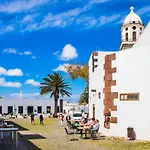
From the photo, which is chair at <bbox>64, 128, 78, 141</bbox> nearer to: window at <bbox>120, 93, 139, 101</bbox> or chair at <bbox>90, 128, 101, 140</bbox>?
chair at <bbox>90, 128, 101, 140</bbox>

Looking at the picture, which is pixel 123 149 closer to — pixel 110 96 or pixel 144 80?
pixel 144 80

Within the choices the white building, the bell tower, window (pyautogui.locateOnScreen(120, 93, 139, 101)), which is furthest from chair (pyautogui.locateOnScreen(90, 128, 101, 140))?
the white building

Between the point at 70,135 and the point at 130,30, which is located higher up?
the point at 130,30

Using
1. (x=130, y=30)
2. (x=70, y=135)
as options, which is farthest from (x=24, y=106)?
(x=70, y=135)

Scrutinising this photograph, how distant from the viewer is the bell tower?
3947 cm

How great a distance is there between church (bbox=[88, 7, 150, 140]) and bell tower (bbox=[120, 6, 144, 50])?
17052 millimetres

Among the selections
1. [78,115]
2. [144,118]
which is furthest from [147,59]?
[78,115]

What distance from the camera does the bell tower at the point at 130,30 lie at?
39.5 metres

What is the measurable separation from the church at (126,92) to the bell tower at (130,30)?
55.9 ft

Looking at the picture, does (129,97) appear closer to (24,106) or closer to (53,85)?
(53,85)

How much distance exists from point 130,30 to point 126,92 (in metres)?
21.8

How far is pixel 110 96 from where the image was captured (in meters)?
20.9

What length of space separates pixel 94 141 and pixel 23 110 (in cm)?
6571

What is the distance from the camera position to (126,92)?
19.5 metres
